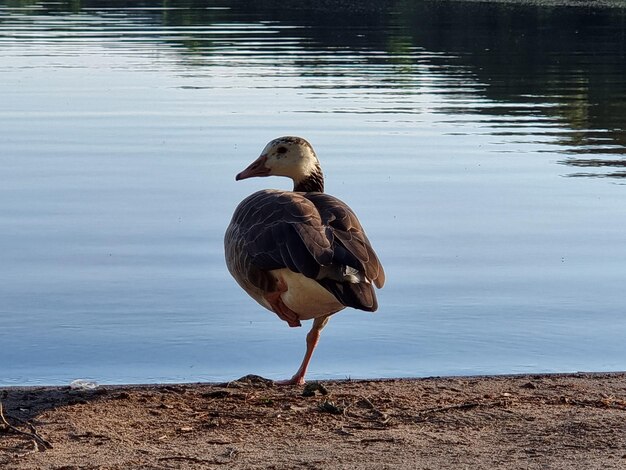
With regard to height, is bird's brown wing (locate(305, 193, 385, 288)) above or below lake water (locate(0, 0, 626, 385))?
above

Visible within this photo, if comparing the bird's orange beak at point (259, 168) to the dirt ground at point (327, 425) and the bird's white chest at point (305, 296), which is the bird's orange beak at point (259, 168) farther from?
the dirt ground at point (327, 425)

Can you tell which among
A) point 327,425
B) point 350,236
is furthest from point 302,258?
point 327,425

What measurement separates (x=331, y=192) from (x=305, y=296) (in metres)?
6.47

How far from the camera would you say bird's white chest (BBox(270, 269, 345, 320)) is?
22.3 ft

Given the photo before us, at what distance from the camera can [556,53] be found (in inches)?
1264

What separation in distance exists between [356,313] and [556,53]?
23785mm

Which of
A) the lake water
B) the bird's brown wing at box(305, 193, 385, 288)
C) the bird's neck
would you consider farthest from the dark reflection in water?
the bird's brown wing at box(305, 193, 385, 288)

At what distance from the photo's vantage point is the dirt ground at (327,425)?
18.1 ft

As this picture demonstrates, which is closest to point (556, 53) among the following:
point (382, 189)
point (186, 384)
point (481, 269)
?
point (382, 189)

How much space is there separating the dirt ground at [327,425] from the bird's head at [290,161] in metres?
1.78

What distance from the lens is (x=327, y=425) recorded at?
620 cm

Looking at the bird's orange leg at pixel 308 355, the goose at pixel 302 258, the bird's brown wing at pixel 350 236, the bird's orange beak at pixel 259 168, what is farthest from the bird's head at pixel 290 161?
the bird's orange leg at pixel 308 355

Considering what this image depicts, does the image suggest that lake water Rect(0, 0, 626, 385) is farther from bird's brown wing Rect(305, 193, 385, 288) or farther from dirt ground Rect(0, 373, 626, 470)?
bird's brown wing Rect(305, 193, 385, 288)

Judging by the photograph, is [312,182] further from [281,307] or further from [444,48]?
[444,48]
